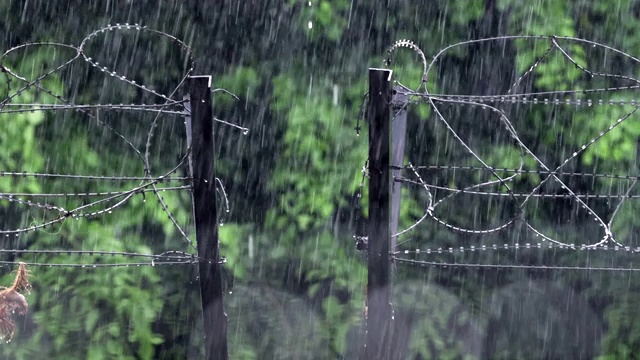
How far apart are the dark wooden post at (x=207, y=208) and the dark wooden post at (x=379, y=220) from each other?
0.63 meters

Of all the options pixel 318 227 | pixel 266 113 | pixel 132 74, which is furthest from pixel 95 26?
pixel 318 227

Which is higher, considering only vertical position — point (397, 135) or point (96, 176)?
point (397, 135)

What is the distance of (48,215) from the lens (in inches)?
198

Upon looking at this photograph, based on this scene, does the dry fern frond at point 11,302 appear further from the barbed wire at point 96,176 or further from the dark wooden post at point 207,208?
the dark wooden post at point 207,208

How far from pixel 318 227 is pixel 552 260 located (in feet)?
4.90

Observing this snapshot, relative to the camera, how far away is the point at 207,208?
3.30m

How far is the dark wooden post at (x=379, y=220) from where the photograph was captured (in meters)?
3.30

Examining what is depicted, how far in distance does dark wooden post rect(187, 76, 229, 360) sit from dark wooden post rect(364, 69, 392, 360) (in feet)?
2.07

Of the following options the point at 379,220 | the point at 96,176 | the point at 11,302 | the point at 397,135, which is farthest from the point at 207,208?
the point at 96,176

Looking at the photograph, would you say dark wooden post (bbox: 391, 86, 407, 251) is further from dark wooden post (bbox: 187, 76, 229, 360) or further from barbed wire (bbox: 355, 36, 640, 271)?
dark wooden post (bbox: 187, 76, 229, 360)

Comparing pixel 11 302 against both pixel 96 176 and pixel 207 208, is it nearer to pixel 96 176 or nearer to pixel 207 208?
pixel 96 176

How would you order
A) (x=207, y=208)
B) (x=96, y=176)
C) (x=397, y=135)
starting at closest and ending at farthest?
(x=207, y=208) < (x=397, y=135) < (x=96, y=176)

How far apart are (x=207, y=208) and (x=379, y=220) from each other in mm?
708

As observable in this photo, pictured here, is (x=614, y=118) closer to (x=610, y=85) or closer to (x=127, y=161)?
(x=610, y=85)
